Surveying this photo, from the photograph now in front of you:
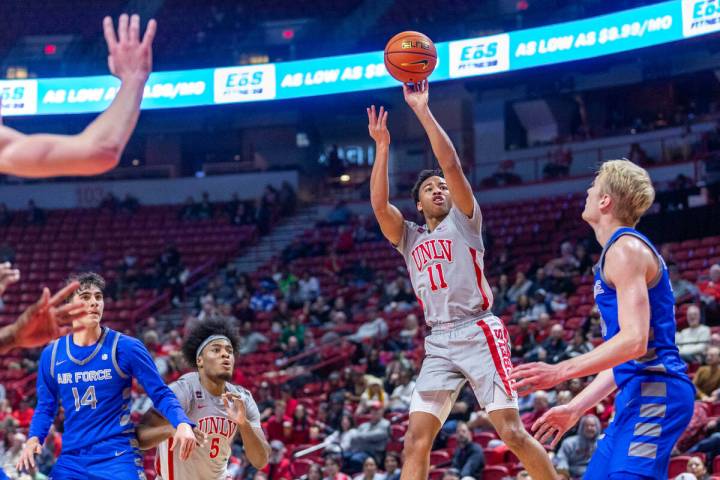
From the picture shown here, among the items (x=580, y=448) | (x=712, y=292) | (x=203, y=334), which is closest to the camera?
(x=203, y=334)

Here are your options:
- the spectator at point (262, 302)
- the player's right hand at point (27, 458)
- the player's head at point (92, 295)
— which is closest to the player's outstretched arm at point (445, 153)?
the player's head at point (92, 295)

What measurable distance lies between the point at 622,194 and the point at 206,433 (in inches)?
134

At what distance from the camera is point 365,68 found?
24203 millimetres

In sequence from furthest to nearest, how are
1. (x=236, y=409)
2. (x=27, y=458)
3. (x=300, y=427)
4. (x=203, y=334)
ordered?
(x=300, y=427) → (x=203, y=334) → (x=236, y=409) → (x=27, y=458)

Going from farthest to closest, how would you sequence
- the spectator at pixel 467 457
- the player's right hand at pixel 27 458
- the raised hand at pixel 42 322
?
the spectator at pixel 467 457
the player's right hand at pixel 27 458
the raised hand at pixel 42 322

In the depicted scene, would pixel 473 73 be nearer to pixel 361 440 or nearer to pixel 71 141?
pixel 361 440

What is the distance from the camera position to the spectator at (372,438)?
12.5 metres

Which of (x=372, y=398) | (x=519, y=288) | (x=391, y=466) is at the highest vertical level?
(x=519, y=288)

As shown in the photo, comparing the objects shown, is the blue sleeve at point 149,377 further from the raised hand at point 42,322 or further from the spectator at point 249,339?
the spectator at point 249,339

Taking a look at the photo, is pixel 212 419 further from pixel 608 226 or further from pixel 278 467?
pixel 278 467

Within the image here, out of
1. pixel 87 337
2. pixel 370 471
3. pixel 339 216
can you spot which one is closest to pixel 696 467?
pixel 370 471

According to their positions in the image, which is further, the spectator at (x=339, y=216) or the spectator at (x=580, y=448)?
the spectator at (x=339, y=216)

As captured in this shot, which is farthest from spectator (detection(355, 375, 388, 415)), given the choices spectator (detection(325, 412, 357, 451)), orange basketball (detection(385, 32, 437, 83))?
orange basketball (detection(385, 32, 437, 83))

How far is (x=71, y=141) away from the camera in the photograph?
2895 millimetres
